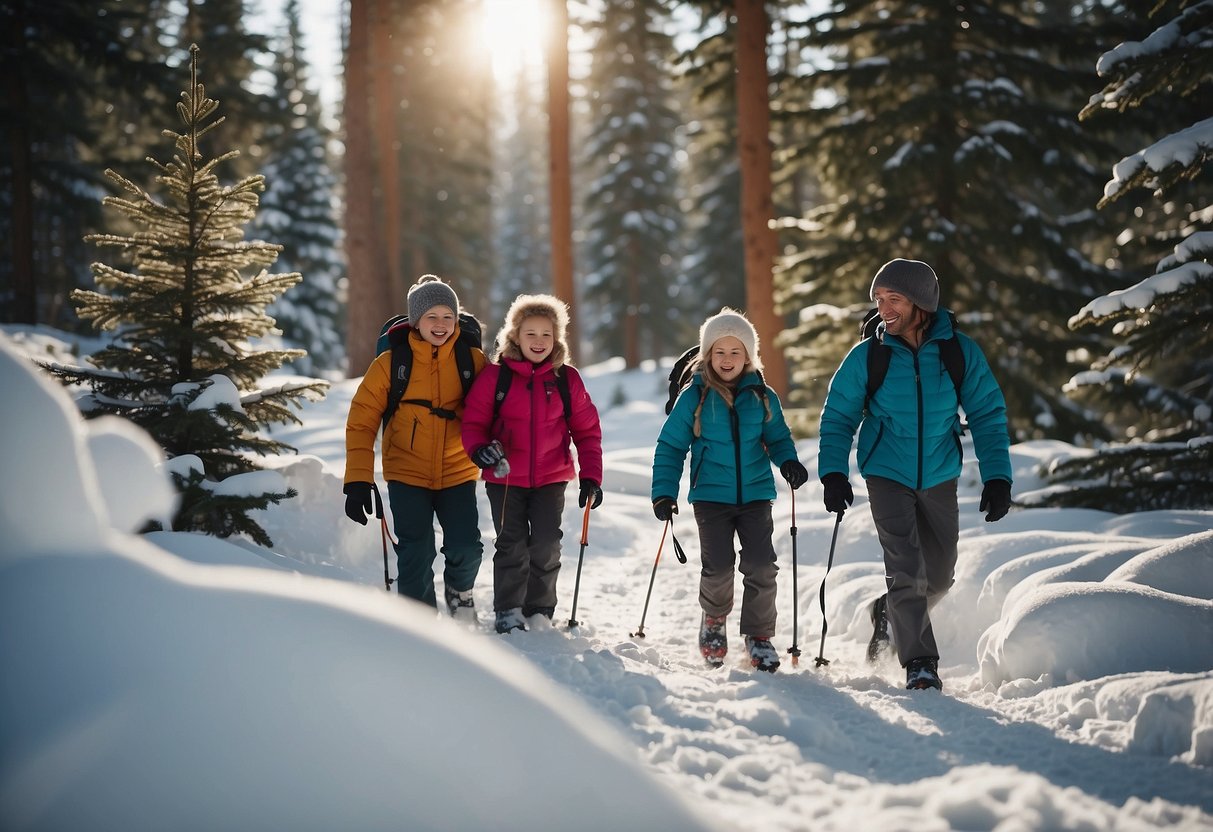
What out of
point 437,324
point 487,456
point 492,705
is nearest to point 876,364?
point 487,456

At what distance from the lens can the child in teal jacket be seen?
500cm

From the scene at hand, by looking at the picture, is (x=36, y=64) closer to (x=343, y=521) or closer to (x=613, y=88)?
(x=343, y=521)

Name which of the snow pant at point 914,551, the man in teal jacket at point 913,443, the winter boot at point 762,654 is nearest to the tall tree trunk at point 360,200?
the winter boot at point 762,654

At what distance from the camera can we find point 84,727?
186 centimetres

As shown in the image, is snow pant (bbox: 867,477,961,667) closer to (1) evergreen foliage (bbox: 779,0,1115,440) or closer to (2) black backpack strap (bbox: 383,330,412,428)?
→ (2) black backpack strap (bbox: 383,330,412,428)

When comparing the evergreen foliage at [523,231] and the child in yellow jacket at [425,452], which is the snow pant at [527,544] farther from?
the evergreen foliage at [523,231]

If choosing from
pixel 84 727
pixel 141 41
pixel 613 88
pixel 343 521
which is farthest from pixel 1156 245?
pixel 141 41

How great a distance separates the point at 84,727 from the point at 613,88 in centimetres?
3157

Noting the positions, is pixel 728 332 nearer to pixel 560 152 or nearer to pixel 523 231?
pixel 560 152

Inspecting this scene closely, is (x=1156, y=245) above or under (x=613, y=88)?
under

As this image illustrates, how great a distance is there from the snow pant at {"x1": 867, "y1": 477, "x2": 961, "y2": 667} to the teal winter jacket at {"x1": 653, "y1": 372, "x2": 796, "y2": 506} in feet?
2.30

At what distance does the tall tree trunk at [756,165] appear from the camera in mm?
12992

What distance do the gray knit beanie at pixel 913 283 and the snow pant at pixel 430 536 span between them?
3039 mm

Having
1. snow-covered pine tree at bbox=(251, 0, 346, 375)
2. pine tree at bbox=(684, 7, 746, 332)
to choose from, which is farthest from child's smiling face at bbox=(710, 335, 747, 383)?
snow-covered pine tree at bbox=(251, 0, 346, 375)
